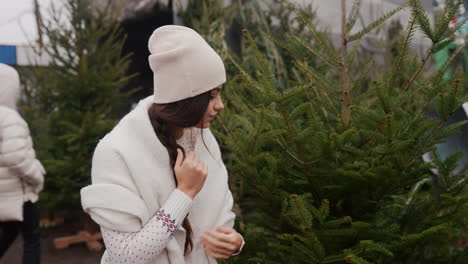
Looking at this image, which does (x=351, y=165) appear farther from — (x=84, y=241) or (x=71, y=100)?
(x=84, y=241)

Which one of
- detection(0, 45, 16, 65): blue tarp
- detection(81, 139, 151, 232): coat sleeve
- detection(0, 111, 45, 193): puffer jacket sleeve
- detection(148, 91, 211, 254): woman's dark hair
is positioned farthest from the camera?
detection(0, 45, 16, 65): blue tarp

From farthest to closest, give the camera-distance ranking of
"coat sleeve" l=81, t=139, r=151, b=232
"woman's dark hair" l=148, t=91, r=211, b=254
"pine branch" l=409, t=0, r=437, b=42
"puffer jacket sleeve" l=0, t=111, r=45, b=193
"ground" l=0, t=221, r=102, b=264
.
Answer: "ground" l=0, t=221, r=102, b=264 → "puffer jacket sleeve" l=0, t=111, r=45, b=193 → "pine branch" l=409, t=0, r=437, b=42 → "woman's dark hair" l=148, t=91, r=211, b=254 → "coat sleeve" l=81, t=139, r=151, b=232

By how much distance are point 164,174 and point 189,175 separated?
4.2 inches

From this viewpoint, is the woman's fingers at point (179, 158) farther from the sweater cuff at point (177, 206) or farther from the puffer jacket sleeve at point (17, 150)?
the puffer jacket sleeve at point (17, 150)

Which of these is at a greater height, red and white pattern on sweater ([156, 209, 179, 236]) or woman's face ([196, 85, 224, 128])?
woman's face ([196, 85, 224, 128])

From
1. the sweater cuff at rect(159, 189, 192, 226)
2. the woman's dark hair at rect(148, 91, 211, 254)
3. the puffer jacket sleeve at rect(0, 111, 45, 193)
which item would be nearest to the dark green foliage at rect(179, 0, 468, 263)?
the woman's dark hair at rect(148, 91, 211, 254)

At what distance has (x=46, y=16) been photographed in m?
5.52

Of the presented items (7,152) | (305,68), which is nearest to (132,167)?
(305,68)

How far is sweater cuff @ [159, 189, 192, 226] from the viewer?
1.54 metres

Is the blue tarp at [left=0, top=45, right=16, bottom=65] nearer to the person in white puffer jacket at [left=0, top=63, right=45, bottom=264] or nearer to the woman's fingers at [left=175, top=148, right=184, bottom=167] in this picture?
the person in white puffer jacket at [left=0, top=63, right=45, bottom=264]

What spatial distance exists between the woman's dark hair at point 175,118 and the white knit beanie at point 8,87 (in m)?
2.52

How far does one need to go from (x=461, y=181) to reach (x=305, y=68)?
34.3 inches

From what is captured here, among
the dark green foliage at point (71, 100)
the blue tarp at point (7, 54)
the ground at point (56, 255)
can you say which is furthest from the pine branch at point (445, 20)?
the blue tarp at point (7, 54)

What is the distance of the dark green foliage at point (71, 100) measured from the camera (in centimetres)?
520
